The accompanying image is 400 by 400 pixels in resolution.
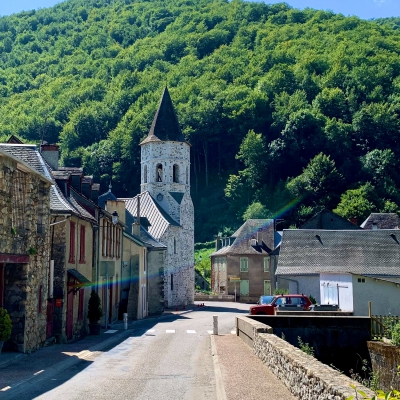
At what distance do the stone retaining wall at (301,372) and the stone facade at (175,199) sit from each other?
36.5 metres

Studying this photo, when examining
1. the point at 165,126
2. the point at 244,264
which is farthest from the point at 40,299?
the point at 244,264

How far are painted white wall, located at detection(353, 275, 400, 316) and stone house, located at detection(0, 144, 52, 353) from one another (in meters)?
16.5

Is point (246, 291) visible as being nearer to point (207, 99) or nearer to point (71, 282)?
point (71, 282)

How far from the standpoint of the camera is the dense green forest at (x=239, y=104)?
282ft

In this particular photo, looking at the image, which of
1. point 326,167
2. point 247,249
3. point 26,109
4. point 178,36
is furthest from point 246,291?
point 178,36

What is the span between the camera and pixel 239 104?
101625mm

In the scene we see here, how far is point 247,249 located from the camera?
63219mm

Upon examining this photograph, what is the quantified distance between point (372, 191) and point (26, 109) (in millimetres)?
64058

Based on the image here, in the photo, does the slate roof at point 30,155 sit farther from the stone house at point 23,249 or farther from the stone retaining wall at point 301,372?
the stone retaining wall at point 301,372

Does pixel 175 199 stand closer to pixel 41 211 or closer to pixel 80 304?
pixel 80 304

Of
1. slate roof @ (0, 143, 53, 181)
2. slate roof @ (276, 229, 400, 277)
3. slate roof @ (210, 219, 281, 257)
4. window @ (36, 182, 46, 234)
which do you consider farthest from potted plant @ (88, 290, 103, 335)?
slate roof @ (210, 219, 281, 257)

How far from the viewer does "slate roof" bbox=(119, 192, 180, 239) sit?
52.7 meters

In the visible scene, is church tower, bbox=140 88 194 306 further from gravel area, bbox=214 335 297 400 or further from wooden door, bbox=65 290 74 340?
gravel area, bbox=214 335 297 400

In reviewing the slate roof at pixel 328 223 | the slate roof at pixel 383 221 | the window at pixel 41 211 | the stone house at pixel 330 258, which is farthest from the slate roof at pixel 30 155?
the slate roof at pixel 383 221
